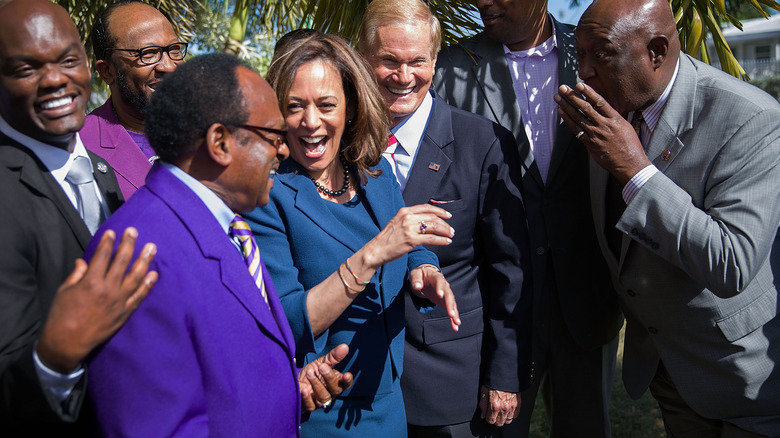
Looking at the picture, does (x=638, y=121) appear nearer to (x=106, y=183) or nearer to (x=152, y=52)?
(x=106, y=183)

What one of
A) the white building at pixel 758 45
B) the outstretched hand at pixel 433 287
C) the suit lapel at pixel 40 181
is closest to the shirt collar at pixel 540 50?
the outstretched hand at pixel 433 287

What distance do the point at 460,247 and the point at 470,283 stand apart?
18 cm

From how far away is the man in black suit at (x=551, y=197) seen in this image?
346 cm

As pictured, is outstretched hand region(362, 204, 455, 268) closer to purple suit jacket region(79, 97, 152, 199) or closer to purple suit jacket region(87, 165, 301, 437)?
purple suit jacket region(87, 165, 301, 437)

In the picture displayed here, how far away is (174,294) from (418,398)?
1.63 m

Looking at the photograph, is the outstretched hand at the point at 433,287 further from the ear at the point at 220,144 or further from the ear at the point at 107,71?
the ear at the point at 107,71

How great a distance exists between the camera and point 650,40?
2816 mm

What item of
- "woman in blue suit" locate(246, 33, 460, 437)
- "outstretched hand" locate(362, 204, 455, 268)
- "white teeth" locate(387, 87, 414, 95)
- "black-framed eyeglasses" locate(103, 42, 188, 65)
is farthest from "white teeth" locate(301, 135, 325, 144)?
"black-framed eyeglasses" locate(103, 42, 188, 65)

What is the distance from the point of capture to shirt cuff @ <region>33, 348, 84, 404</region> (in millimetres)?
1578

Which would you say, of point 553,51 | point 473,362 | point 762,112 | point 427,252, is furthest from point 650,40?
point 473,362

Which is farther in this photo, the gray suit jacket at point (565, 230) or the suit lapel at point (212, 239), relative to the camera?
the gray suit jacket at point (565, 230)

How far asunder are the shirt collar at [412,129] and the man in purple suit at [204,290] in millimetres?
1262

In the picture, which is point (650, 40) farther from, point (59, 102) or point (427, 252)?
point (59, 102)

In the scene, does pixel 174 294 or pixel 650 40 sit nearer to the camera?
pixel 174 294
